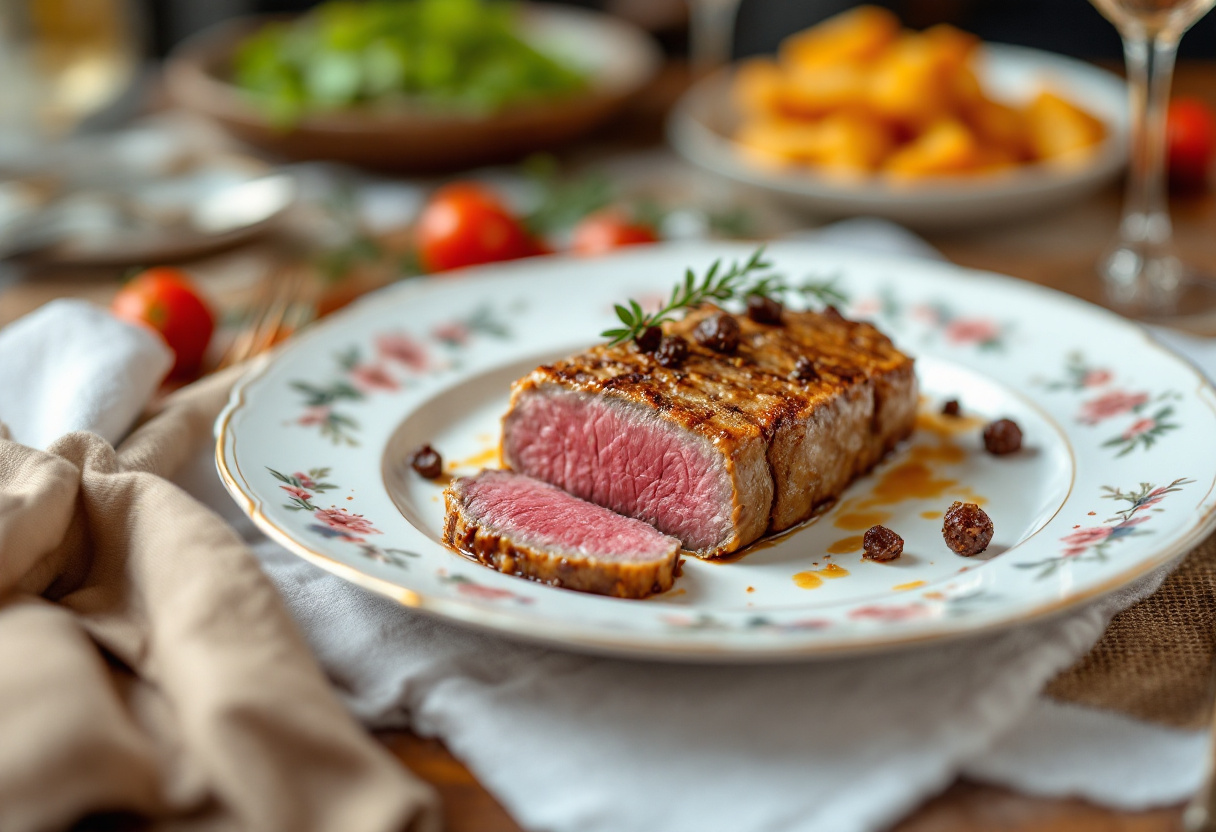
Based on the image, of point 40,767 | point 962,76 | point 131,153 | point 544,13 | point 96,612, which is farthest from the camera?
point 544,13

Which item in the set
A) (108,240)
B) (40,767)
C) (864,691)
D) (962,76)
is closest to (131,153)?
(108,240)

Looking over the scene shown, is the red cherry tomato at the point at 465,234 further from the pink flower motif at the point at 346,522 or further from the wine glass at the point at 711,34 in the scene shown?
the pink flower motif at the point at 346,522

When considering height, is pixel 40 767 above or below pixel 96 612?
above

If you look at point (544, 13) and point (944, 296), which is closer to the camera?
point (944, 296)

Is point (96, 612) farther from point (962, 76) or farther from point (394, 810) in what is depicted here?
point (962, 76)

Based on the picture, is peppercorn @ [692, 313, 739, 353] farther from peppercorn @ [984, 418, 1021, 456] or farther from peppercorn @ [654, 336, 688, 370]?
peppercorn @ [984, 418, 1021, 456]

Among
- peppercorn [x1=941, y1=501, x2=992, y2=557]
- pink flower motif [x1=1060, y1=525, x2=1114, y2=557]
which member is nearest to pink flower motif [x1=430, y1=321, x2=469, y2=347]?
peppercorn [x1=941, y1=501, x2=992, y2=557]

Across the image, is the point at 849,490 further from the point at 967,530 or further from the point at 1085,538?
the point at 1085,538

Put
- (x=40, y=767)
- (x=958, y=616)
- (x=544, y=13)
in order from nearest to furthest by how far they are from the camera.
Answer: (x=40, y=767) < (x=958, y=616) < (x=544, y=13)
